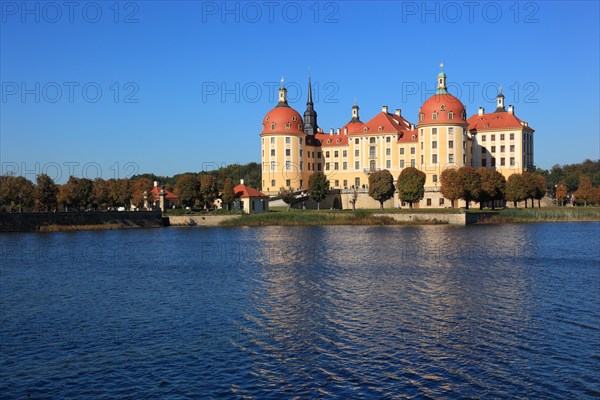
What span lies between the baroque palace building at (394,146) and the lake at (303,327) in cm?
5779

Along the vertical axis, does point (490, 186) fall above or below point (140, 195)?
above

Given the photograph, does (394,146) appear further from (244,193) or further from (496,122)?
(244,193)

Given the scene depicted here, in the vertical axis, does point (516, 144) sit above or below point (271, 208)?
above

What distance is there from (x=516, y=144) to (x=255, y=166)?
76.0 m

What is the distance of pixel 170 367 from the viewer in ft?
55.7

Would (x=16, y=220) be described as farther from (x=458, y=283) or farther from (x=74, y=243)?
(x=458, y=283)

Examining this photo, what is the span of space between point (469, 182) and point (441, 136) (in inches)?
598

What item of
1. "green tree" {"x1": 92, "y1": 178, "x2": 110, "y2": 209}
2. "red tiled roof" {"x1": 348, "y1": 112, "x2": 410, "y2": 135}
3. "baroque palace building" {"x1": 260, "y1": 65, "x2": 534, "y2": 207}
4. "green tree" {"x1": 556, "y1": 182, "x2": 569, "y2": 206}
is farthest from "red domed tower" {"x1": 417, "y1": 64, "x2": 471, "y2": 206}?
"green tree" {"x1": 92, "y1": 178, "x2": 110, "y2": 209}

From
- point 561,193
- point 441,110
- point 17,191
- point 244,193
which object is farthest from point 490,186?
point 17,191

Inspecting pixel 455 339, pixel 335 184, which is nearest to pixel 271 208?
pixel 335 184

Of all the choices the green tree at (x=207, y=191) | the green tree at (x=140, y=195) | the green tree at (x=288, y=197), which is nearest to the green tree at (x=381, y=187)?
the green tree at (x=288, y=197)

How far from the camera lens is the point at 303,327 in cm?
2131

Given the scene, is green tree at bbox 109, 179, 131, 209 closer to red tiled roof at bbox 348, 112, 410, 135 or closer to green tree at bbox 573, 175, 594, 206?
red tiled roof at bbox 348, 112, 410, 135

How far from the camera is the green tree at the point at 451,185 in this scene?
3310 inches
